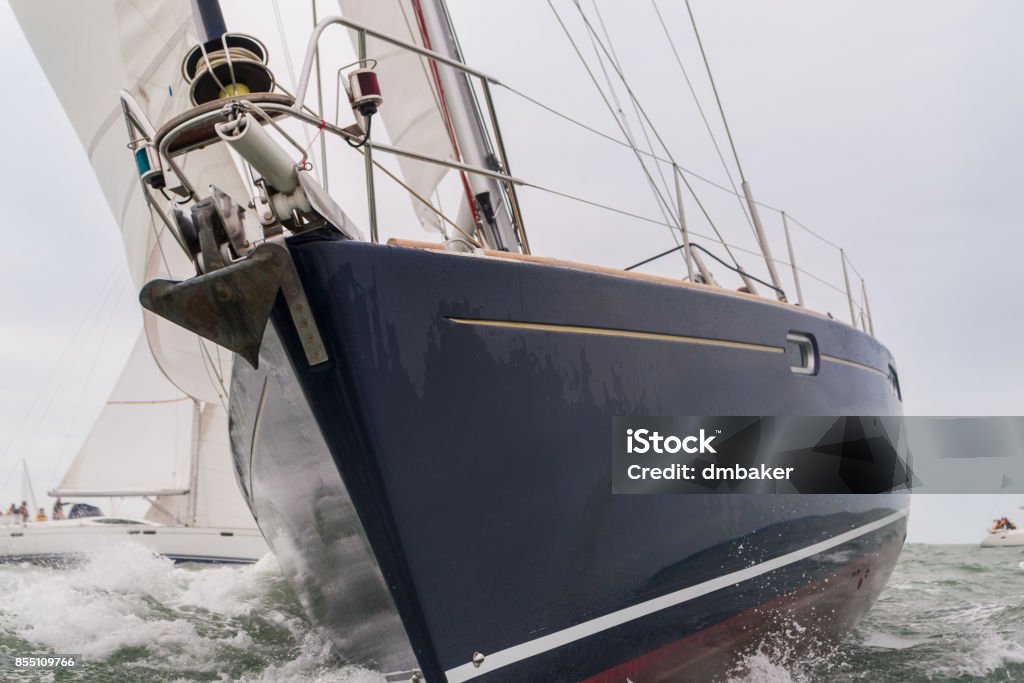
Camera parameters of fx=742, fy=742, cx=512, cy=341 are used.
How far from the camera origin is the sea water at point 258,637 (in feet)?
13.1

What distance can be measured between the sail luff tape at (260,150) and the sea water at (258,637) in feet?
6.82

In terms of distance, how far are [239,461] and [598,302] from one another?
2.15 meters

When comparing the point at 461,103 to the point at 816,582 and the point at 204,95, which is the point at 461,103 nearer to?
the point at 204,95

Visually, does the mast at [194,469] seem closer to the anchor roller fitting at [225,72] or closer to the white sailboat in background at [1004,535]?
the anchor roller fitting at [225,72]

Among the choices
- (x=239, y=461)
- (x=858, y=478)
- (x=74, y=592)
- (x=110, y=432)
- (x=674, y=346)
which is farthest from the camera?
(x=110, y=432)

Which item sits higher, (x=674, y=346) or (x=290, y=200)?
(x=290, y=200)

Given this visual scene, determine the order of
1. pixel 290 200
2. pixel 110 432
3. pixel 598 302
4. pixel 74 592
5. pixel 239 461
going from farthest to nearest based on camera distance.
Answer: pixel 110 432 → pixel 74 592 → pixel 239 461 → pixel 598 302 → pixel 290 200

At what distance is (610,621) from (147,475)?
46.0 ft

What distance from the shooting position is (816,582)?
4441 millimetres

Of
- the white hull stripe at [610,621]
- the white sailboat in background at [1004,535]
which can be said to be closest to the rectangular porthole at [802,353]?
the white hull stripe at [610,621]

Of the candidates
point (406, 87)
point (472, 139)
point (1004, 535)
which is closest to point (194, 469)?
point (406, 87)

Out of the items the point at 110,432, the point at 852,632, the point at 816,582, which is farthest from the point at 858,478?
the point at 110,432

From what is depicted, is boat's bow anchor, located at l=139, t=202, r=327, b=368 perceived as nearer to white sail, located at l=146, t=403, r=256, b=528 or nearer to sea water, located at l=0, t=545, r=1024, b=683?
sea water, located at l=0, t=545, r=1024, b=683

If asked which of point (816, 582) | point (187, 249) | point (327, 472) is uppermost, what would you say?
point (187, 249)
